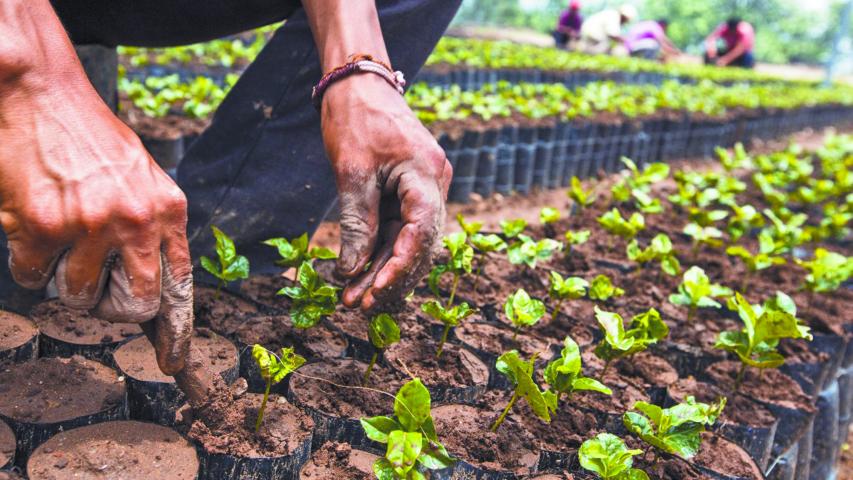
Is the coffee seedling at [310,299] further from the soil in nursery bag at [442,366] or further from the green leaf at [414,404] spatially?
the green leaf at [414,404]

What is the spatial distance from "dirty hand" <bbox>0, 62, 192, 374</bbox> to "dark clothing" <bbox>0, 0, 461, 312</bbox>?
3.44 feet

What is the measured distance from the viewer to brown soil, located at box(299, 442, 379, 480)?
58.5 inches

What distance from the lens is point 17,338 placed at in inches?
66.5

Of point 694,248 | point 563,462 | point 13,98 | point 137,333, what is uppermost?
point 13,98

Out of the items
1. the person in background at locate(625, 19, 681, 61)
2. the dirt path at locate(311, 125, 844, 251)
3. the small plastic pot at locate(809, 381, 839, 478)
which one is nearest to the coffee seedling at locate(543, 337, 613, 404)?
the small plastic pot at locate(809, 381, 839, 478)

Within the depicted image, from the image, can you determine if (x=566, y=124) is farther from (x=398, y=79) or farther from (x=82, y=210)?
(x=82, y=210)

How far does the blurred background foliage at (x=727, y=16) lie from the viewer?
3562 centimetres

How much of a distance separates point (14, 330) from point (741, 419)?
1929mm

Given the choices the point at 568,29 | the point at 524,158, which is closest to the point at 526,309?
the point at 524,158

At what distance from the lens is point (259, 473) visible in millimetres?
1438

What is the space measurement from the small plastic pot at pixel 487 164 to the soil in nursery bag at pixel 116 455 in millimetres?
4174

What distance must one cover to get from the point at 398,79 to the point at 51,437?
40.7 inches

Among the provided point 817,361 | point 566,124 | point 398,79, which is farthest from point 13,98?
point 566,124

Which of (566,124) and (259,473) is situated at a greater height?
(259,473)
